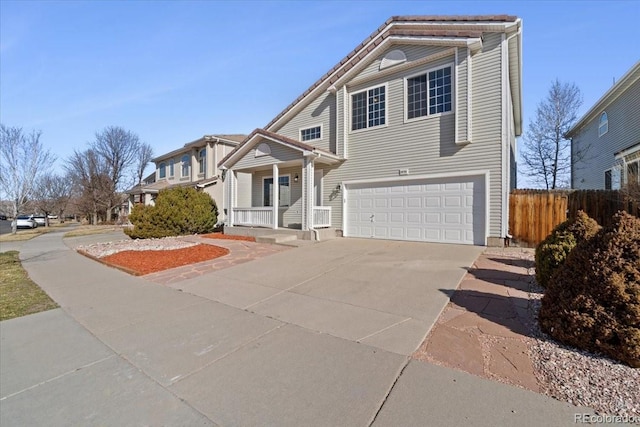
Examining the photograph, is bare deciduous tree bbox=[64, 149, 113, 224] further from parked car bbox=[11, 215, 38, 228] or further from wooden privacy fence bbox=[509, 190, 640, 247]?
wooden privacy fence bbox=[509, 190, 640, 247]

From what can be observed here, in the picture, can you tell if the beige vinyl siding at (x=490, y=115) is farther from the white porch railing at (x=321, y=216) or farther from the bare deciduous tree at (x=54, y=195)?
the bare deciduous tree at (x=54, y=195)

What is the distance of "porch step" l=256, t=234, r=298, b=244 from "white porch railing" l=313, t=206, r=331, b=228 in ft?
3.56

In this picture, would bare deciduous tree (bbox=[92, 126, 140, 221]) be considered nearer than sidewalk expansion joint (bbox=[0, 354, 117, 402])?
No

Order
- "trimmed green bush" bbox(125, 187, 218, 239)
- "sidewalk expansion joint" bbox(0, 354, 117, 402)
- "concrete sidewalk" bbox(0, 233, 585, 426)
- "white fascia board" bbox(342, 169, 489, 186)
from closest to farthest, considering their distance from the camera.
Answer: "concrete sidewalk" bbox(0, 233, 585, 426) < "sidewalk expansion joint" bbox(0, 354, 117, 402) < "white fascia board" bbox(342, 169, 489, 186) < "trimmed green bush" bbox(125, 187, 218, 239)

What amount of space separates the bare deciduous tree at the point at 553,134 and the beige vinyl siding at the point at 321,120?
1837 centimetres

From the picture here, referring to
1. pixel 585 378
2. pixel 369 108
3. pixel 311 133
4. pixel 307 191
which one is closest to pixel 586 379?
pixel 585 378

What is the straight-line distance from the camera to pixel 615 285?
2.78 meters

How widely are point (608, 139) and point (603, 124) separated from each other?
1.12 m

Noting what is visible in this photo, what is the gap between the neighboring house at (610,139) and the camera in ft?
39.4

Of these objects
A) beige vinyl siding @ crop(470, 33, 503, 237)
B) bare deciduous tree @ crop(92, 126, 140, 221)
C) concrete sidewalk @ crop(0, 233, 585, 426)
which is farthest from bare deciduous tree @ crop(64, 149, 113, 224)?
beige vinyl siding @ crop(470, 33, 503, 237)

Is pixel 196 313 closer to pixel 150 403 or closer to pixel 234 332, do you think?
pixel 234 332

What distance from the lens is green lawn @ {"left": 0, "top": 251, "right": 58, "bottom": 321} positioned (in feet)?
16.2

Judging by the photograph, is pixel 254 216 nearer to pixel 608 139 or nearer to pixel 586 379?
pixel 586 379

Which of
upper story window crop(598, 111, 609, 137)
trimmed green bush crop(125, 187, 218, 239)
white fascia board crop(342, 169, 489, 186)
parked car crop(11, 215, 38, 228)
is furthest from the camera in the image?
parked car crop(11, 215, 38, 228)
